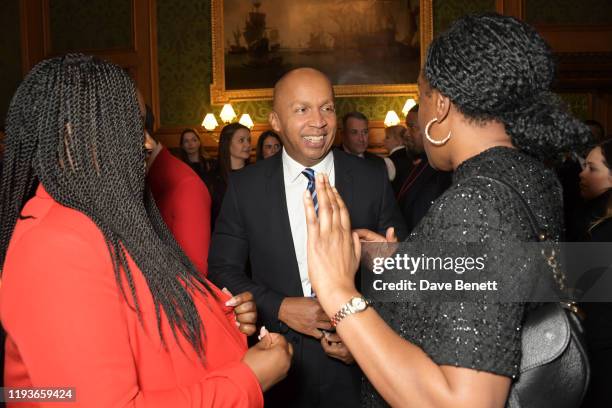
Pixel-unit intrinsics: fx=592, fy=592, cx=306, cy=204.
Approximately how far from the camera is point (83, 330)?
1.07m

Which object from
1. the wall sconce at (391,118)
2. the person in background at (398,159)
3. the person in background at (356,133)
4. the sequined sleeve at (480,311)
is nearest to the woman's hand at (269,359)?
the sequined sleeve at (480,311)

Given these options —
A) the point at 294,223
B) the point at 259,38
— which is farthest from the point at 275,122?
the point at 259,38

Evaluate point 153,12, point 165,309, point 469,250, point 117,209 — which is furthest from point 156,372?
point 153,12

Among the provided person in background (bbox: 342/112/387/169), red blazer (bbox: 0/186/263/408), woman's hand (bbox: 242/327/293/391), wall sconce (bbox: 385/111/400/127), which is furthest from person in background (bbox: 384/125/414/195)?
red blazer (bbox: 0/186/263/408)

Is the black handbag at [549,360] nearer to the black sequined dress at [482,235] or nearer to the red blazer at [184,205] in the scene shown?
the black sequined dress at [482,235]

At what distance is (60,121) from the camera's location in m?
1.21

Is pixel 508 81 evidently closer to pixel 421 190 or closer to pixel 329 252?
pixel 329 252

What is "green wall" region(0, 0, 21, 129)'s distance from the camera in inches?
431

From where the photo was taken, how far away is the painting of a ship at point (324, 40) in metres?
9.99

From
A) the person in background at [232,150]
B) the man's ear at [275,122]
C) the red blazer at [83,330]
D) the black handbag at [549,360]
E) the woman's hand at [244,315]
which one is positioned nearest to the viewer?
→ the red blazer at [83,330]

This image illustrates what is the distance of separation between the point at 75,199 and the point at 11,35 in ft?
37.5

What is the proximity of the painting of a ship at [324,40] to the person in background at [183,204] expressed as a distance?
24.9 ft

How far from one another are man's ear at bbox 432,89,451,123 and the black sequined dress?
5.6 inches

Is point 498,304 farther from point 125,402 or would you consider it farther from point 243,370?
point 125,402
